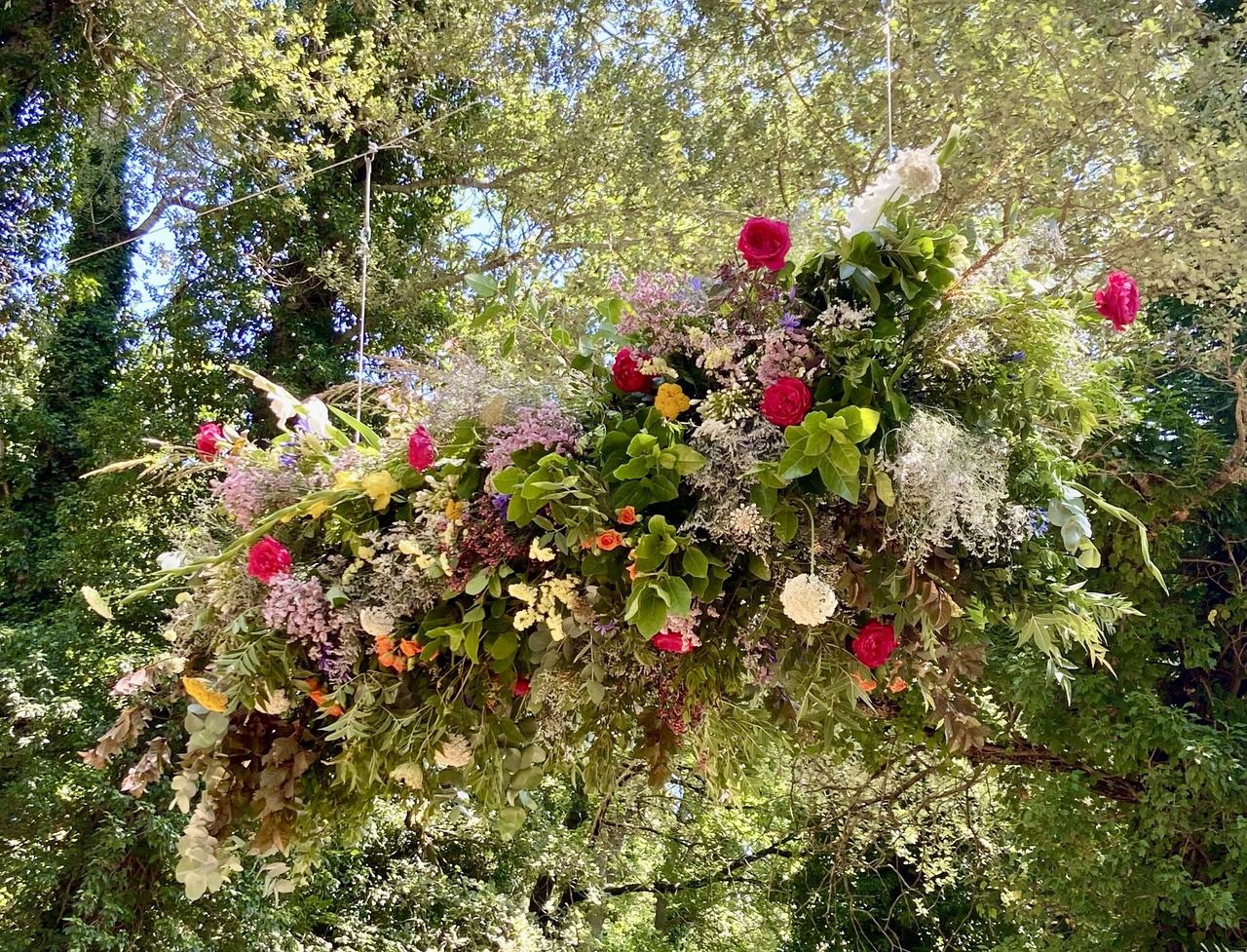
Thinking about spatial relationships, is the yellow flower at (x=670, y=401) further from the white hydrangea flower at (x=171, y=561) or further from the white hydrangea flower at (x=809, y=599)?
the white hydrangea flower at (x=171, y=561)

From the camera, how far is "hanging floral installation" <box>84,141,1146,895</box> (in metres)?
0.88

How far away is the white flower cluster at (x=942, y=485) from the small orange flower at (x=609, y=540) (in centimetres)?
27

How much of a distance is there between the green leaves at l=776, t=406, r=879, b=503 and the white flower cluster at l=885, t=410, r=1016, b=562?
55 millimetres

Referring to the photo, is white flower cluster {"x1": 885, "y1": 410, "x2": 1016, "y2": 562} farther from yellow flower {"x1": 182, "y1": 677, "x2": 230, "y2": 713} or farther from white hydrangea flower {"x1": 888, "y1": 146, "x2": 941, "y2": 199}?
yellow flower {"x1": 182, "y1": 677, "x2": 230, "y2": 713}

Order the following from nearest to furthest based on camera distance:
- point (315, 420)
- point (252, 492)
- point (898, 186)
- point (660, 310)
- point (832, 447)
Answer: point (832, 447)
point (898, 186)
point (660, 310)
point (252, 492)
point (315, 420)

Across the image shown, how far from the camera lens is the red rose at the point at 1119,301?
927 millimetres

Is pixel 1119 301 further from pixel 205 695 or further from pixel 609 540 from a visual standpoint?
pixel 205 695

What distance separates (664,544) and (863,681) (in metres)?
0.33

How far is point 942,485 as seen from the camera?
812mm

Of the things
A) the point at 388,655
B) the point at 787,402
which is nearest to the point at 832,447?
the point at 787,402

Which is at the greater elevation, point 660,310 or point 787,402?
point 660,310

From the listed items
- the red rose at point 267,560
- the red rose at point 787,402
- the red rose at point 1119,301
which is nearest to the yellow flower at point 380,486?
the red rose at point 267,560

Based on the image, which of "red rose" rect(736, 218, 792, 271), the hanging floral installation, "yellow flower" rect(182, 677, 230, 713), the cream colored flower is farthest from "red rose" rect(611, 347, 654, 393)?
"yellow flower" rect(182, 677, 230, 713)

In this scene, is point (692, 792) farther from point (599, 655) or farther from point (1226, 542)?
point (599, 655)
